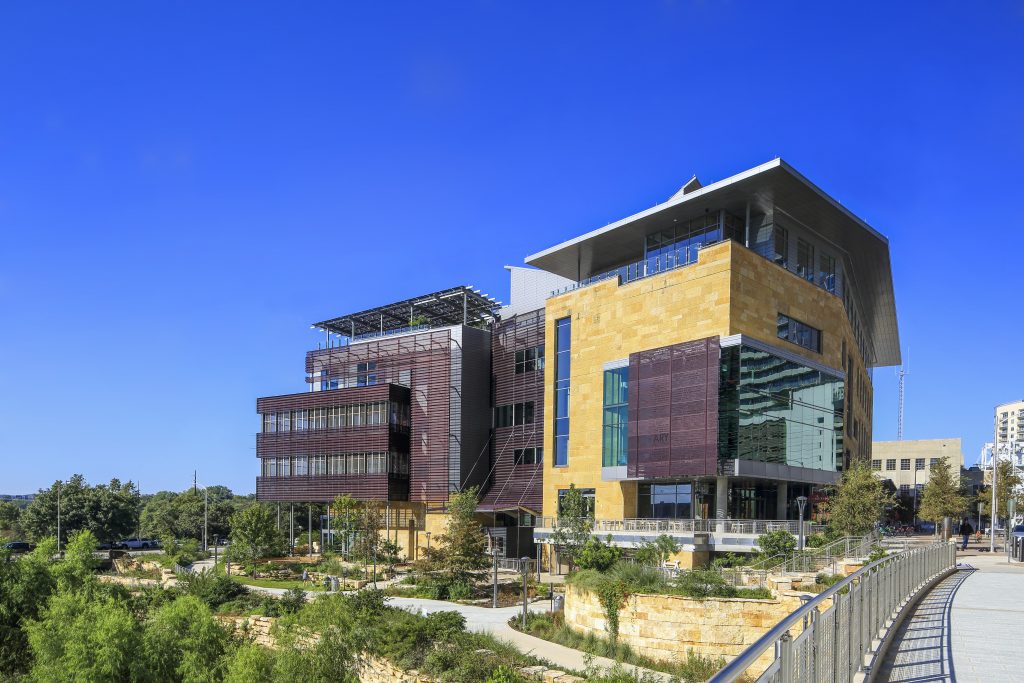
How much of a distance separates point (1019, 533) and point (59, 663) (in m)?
44.6

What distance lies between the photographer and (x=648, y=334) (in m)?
48.3

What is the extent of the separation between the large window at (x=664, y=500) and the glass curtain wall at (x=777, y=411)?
425 cm

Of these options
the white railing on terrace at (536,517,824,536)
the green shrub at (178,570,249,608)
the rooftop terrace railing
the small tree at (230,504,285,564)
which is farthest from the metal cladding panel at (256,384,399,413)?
the white railing on terrace at (536,517,824,536)

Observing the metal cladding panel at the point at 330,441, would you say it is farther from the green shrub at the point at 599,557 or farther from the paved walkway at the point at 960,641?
the paved walkway at the point at 960,641

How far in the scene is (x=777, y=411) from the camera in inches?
1817

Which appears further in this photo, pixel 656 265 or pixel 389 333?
pixel 389 333

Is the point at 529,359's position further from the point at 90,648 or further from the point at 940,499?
the point at 90,648

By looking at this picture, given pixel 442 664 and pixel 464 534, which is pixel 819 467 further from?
pixel 442 664

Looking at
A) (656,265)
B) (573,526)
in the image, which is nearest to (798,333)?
(656,265)

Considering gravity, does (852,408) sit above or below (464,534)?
above

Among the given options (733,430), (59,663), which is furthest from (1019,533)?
(59,663)

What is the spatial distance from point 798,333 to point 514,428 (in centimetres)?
2238

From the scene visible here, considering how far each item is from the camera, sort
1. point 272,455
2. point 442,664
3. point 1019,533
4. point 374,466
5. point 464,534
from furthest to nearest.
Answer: point 272,455, point 374,466, point 464,534, point 1019,533, point 442,664

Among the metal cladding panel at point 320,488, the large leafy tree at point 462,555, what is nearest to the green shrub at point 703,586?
the large leafy tree at point 462,555
